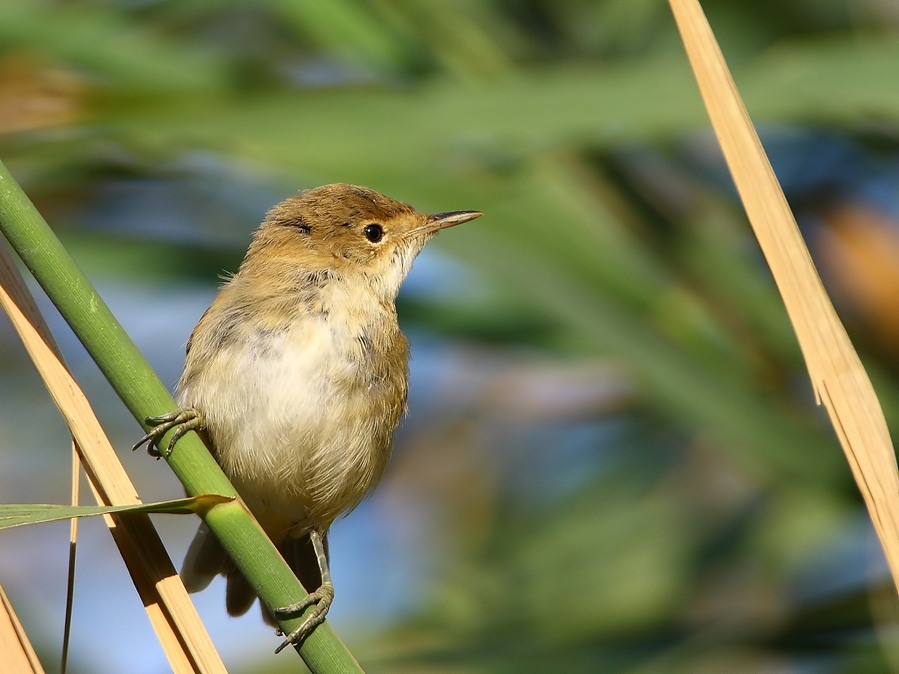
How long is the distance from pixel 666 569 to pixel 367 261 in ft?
5.09

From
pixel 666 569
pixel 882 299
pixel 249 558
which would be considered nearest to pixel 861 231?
pixel 882 299

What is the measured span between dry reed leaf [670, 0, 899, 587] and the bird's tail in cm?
176

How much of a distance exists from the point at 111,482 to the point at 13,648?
0.30 metres

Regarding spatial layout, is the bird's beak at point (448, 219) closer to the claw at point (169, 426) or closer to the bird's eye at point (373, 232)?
the bird's eye at point (373, 232)

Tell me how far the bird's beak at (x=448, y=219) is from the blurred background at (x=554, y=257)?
32 mm

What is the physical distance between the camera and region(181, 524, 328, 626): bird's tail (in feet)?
10.6

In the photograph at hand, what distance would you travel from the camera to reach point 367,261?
3.45 meters

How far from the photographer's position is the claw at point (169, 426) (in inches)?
78.4

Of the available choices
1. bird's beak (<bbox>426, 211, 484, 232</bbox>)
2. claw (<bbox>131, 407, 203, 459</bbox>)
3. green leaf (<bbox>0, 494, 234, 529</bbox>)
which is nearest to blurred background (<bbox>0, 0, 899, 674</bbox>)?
bird's beak (<bbox>426, 211, 484, 232</bbox>)

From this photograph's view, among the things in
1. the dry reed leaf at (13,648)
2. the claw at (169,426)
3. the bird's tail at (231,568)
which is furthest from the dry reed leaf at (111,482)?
the bird's tail at (231,568)

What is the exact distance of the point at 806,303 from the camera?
1.75 m

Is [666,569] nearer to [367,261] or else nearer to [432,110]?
[367,261]

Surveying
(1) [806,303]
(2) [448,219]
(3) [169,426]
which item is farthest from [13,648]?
(2) [448,219]

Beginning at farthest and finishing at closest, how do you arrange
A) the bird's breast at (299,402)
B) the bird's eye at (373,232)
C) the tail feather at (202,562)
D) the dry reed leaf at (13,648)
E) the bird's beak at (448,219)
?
the bird's eye at (373,232) < the bird's beak at (448,219) < the tail feather at (202,562) < the bird's breast at (299,402) < the dry reed leaf at (13,648)
